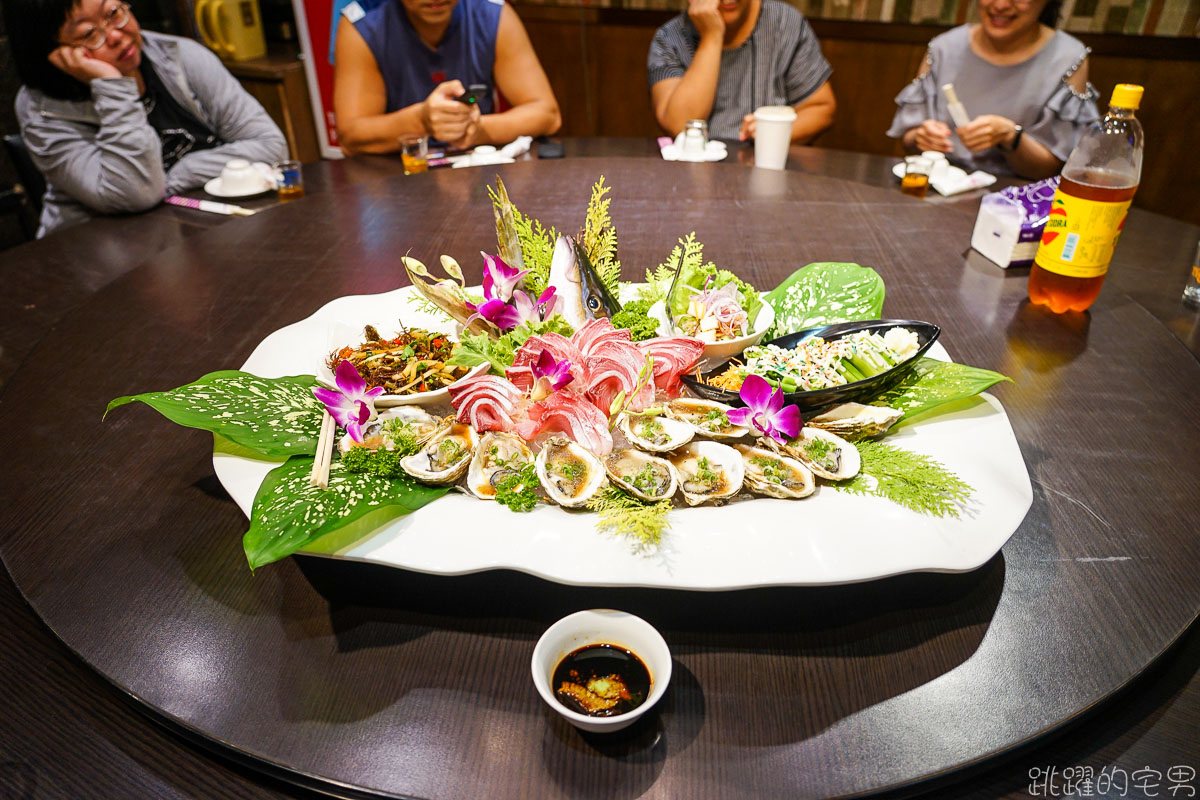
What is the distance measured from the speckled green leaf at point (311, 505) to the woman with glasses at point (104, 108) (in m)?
1.82

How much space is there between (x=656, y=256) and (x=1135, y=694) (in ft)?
3.96

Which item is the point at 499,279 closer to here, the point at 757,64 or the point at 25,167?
the point at 25,167

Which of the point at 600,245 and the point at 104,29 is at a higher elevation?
the point at 104,29

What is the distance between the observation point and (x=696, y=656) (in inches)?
31.9

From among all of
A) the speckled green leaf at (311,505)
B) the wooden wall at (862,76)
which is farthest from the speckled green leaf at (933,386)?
the wooden wall at (862,76)

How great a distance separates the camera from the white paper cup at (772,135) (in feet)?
7.60

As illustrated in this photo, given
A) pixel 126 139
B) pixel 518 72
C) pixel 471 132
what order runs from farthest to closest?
pixel 518 72 → pixel 471 132 → pixel 126 139

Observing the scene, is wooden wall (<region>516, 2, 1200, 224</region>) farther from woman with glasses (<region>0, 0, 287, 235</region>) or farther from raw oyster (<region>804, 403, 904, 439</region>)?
raw oyster (<region>804, 403, 904, 439</region>)

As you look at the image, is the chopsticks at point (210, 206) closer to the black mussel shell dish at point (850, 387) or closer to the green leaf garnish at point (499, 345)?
the green leaf garnish at point (499, 345)

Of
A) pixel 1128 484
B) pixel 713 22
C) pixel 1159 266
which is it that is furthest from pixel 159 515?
pixel 713 22

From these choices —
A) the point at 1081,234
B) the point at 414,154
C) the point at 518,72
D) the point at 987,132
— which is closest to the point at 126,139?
the point at 414,154

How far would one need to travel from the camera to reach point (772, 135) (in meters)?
2.34

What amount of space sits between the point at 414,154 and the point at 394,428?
70.4 inches

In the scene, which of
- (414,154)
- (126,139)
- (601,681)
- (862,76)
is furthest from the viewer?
(862,76)
